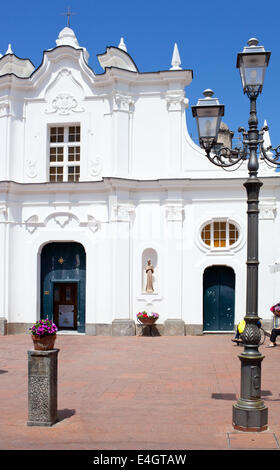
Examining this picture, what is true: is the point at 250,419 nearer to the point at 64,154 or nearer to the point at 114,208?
the point at 114,208

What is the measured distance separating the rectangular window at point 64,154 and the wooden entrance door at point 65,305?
4.32 m

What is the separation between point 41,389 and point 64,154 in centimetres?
1527

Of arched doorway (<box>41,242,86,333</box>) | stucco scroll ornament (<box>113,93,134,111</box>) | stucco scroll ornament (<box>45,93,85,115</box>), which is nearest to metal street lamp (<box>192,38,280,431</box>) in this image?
stucco scroll ornament (<box>113,93,134,111</box>)

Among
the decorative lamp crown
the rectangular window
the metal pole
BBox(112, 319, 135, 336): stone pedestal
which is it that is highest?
the rectangular window

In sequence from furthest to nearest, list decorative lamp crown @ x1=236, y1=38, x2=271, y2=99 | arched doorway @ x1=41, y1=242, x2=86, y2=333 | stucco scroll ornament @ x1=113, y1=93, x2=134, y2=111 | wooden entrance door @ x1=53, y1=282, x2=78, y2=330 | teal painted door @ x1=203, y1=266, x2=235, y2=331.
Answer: wooden entrance door @ x1=53, y1=282, x2=78, y2=330, arched doorway @ x1=41, y1=242, x2=86, y2=333, stucco scroll ornament @ x1=113, y1=93, x2=134, y2=111, teal painted door @ x1=203, y1=266, x2=235, y2=331, decorative lamp crown @ x1=236, y1=38, x2=271, y2=99

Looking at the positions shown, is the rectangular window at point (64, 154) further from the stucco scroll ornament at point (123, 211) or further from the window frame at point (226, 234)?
the window frame at point (226, 234)

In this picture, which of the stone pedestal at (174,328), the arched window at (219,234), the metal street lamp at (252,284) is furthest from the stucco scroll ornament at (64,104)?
the metal street lamp at (252,284)

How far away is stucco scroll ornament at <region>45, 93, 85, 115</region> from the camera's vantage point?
2231cm

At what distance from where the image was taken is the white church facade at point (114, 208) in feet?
69.3

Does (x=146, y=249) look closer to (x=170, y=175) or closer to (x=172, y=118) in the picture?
(x=170, y=175)

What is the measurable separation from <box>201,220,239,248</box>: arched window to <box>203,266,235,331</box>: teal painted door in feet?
3.18

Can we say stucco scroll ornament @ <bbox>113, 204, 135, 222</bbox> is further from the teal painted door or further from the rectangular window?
the teal painted door

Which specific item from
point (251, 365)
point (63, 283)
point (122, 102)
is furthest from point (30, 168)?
point (251, 365)
